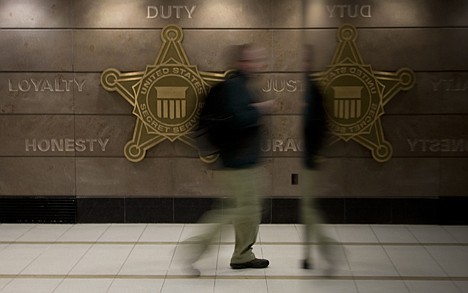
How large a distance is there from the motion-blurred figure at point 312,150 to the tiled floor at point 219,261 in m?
0.32

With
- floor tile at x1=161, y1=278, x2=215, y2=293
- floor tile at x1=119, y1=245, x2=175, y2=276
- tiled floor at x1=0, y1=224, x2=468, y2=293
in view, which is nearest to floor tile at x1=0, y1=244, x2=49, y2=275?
tiled floor at x1=0, y1=224, x2=468, y2=293

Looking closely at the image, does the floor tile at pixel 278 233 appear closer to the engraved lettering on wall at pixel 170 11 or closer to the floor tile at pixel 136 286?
the floor tile at pixel 136 286

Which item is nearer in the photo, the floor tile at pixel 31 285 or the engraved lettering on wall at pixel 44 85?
the floor tile at pixel 31 285

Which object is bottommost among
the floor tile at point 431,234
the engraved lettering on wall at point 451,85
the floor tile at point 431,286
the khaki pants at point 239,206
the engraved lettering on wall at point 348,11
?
the floor tile at point 431,286

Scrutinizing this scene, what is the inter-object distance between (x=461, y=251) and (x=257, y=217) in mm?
2102

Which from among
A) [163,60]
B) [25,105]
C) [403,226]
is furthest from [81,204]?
[403,226]

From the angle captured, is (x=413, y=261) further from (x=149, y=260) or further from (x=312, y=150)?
(x=149, y=260)

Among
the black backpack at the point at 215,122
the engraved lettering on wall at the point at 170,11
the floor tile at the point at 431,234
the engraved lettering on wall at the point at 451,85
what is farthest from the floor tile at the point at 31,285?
the engraved lettering on wall at the point at 451,85

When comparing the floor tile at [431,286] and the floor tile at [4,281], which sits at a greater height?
the floor tile at [4,281]

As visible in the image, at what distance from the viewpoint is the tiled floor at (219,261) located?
4.76m

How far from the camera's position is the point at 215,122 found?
15.5ft

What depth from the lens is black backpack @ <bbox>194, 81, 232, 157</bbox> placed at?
4711mm

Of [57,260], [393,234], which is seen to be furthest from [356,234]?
[57,260]

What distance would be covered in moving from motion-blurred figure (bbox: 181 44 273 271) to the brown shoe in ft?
1.42
